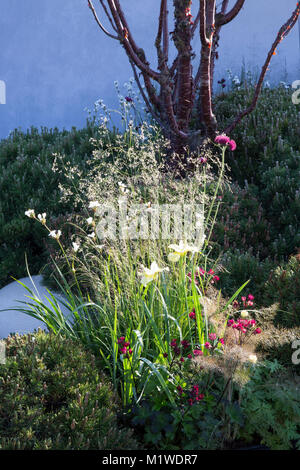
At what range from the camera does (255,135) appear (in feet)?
23.1

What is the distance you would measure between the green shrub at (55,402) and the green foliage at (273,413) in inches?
25.1

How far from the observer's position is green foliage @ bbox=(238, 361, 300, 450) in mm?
2311

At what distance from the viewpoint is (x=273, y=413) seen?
238 centimetres

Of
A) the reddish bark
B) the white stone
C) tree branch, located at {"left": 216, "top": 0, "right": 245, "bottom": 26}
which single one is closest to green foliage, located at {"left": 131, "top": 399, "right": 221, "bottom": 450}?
the white stone

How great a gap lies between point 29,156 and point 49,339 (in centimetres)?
556

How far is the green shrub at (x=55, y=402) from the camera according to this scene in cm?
218

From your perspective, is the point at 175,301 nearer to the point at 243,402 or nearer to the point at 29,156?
the point at 243,402

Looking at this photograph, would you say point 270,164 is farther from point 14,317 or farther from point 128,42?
point 14,317

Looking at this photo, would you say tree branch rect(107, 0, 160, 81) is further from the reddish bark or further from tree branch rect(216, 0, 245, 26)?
tree branch rect(216, 0, 245, 26)

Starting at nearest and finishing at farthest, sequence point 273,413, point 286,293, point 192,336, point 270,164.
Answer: point 273,413
point 192,336
point 286,293
point 270,164

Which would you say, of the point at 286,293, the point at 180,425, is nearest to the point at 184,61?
the point at 286,293

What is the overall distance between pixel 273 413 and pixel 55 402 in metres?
1.16

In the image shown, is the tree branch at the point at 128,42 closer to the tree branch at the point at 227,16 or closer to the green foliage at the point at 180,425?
the tree branch at the point at 227,16

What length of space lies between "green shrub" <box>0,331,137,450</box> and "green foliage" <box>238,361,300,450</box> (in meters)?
0.64
